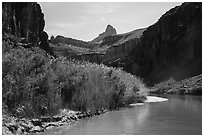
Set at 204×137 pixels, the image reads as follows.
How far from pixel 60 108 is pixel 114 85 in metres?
8.50

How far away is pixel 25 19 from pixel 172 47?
4640 centimetres

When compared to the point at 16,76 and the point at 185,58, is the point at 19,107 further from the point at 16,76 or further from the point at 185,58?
the point at 185,58

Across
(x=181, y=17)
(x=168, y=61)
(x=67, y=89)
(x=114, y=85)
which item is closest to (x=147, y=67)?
(x=168, y=61)

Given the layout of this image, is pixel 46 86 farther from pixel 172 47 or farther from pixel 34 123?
pixel 172 47

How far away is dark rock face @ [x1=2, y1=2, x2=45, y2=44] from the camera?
198ft

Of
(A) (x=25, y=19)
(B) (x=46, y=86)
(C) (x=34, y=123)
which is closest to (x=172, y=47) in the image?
(A) (x=25, y=19)

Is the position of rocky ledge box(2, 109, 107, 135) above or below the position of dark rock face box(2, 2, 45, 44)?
below

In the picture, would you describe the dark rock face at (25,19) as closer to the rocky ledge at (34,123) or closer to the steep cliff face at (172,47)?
the steep cliff face at (172,47)

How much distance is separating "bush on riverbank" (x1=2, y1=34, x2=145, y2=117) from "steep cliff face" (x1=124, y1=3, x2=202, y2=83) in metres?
66.2

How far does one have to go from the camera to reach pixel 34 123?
14.7 meters

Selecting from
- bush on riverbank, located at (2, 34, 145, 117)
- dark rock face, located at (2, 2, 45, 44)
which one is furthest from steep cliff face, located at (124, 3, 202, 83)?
bush on riverbank, located at (2, 34, 145, 117)

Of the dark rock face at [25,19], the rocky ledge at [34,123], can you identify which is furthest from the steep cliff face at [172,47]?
the rocky ledge at [34,123]

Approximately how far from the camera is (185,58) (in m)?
94.4

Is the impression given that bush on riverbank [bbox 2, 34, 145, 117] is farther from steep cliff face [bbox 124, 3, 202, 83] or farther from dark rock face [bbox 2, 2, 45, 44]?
steep cliff face [bbox 124, 3, 202, 83]
